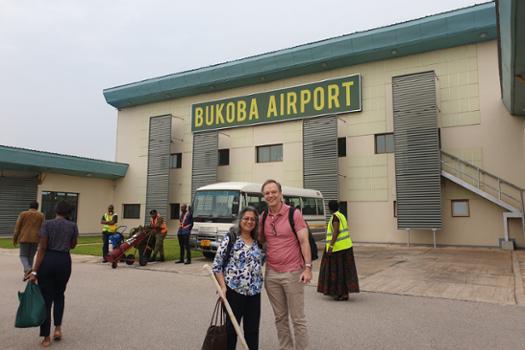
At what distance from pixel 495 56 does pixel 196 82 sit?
16.2m

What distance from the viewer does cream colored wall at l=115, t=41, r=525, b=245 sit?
1678cm

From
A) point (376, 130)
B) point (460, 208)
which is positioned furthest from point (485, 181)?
point (376, 130)

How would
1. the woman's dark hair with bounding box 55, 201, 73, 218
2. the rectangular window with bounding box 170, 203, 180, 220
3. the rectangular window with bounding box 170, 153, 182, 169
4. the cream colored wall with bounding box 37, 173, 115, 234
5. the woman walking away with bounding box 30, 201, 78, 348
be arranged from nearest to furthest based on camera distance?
the woman walking away with bounding box 30, 201, 78, 348 < the woman's dark hair with bounding box 55, 201, 73, 218 < the cream colored wall with bounding box 37, 173, 115, 234 < the rectangular window with bounding box 170, 203, 180, 220 < the rectangular window with bounding box 170, 153, 182, 169

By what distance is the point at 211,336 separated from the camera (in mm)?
3322

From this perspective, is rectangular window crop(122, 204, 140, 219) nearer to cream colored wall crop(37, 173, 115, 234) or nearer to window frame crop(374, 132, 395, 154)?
cream colored wall crop(37, 173, 115, 234)

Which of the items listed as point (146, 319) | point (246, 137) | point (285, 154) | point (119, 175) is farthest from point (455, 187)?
point (119, 175)

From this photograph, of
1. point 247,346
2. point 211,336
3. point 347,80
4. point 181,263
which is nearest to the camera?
point 211,336

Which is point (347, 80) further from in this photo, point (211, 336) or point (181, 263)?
point (211, 336)

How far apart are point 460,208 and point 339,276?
12763 millimetres

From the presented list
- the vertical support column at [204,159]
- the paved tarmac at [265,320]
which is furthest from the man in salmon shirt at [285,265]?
the vertical support column at [204,159]

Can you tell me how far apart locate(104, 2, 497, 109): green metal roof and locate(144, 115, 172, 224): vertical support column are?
222 cm

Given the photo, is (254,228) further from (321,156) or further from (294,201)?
(321,156)

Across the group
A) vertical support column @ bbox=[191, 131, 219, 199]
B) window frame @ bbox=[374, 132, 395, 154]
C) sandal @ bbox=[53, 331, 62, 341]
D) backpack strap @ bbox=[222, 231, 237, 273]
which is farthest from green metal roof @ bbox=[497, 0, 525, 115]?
vertical support column @ bbox=[191, 131, 219, 199]

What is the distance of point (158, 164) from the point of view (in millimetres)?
25656
